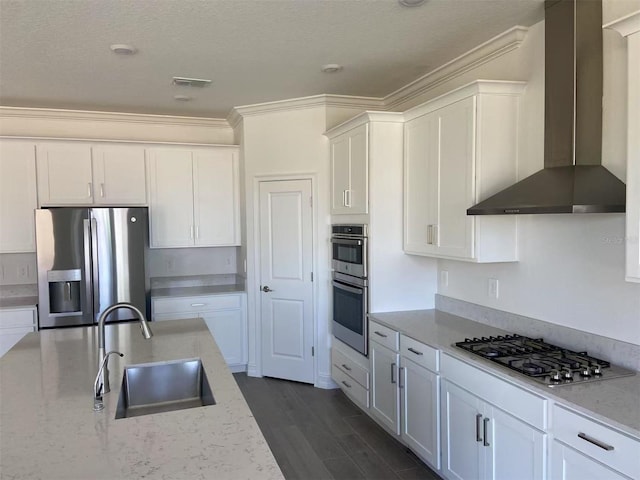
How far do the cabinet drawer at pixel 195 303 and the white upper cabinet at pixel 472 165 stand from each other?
241 centimetres

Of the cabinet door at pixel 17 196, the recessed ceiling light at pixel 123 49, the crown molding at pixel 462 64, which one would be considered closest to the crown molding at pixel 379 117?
the crown molding at pixel 462 64

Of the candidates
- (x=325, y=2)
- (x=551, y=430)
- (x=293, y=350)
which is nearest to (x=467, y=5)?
(x=325, y=2)

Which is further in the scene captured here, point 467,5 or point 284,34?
point 284,34

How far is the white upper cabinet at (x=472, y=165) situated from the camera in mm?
2824

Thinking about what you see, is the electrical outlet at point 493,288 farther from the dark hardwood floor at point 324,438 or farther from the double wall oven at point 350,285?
the dark hardwood floor at point 324,438

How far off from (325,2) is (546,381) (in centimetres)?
216

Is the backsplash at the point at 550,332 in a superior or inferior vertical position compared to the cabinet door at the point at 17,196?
inferior

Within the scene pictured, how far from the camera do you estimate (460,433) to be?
8.56 ft

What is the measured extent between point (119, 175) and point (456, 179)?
3381 mm

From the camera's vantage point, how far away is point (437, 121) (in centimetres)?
318

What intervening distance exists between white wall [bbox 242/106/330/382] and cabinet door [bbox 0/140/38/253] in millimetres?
2019

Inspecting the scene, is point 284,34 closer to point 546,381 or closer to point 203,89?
point 203,89

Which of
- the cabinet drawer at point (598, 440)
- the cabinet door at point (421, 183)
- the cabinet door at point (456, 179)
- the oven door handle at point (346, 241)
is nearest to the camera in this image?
the cabinet drawer at point (598, 440)

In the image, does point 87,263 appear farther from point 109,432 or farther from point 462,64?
point 462,64
